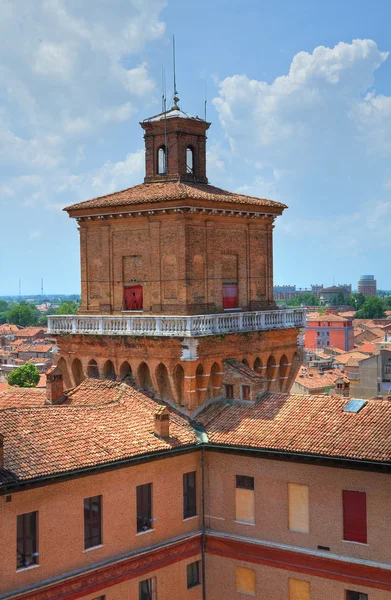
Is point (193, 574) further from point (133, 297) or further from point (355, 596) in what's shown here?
point (133, 297)

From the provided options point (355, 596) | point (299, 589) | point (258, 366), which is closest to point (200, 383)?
point (258, 366)

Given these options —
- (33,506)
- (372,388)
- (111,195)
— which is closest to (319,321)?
(372,388)

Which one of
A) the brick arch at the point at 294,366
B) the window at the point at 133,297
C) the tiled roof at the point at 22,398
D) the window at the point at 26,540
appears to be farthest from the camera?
the brick arch at the point at 294,366

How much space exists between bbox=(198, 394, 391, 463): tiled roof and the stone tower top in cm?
993

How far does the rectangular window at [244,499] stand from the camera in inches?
1130

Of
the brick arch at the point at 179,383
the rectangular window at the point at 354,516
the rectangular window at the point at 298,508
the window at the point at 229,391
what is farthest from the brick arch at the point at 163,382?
the rectangular window at the point at 354,516

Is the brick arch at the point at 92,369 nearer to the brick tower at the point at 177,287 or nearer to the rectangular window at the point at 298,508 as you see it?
the brick tower at the point at 177,287

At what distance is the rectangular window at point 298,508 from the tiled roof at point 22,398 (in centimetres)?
1033

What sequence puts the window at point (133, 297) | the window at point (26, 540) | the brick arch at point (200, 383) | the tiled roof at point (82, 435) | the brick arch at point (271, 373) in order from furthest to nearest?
the brick arch at point (271, 373) < the window at point (133, 297) < the brick arch at point (200, 383) < the tiled roof at point (82, 435) < the window at point (26, 540)

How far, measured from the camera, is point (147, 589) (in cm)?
2784

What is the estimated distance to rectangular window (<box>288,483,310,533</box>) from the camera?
90.1 ft

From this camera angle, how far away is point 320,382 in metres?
93.2

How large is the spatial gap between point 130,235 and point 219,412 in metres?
7.79

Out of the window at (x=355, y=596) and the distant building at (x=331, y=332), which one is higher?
the distant building at (x=331, y=332)
